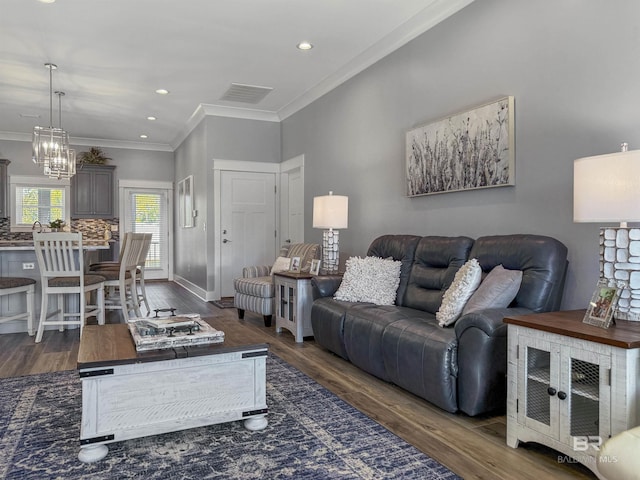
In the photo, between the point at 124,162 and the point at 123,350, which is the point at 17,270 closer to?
the point at 123,350

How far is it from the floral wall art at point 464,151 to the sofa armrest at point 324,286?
3.34 ft

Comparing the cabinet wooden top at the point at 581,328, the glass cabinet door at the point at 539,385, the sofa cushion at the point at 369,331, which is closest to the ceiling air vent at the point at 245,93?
the sofa cushion at the point at 369,331

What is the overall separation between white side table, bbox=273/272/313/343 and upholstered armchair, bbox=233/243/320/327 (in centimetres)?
48

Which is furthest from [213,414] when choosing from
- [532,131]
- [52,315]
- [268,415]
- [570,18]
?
[52,315]

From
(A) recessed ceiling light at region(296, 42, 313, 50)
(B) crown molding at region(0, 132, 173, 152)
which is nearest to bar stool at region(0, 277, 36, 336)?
(A) recessed ceiling light at region(296, 42, 313, 50)

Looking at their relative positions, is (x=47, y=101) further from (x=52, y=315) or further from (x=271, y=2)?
(x=271, y=2)

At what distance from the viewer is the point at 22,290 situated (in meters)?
4.38

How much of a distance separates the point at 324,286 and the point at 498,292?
1.71 m

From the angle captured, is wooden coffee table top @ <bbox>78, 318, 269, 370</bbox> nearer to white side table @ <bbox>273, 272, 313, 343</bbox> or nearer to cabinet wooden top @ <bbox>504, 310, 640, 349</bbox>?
cabinet wooden top @ <bbox>504, 310, 640, 349</bbox>

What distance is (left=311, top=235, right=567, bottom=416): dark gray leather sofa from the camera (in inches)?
94.3

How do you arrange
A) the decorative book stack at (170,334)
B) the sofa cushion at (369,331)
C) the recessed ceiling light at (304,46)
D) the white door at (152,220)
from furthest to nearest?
the white door at (152,220)
the recessed ceiling light at (304,46)
the sofa cushion at (369,331)
the decorative book stack at (170,334)

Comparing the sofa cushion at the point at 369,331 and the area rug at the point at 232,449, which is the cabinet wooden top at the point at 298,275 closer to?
the sofa cushion at the point at 369,331

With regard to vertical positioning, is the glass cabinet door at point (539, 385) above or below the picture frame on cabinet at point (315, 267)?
below

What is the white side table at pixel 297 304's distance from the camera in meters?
4.30
